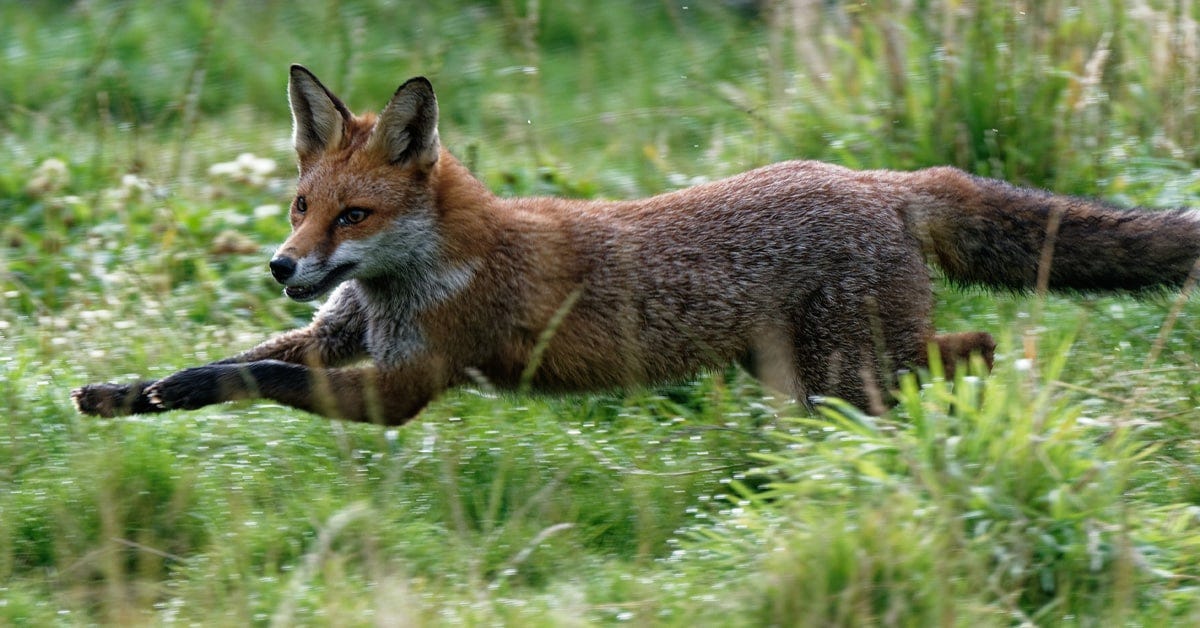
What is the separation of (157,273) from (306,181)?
218cm

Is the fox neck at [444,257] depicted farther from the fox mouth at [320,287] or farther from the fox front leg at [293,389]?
the fox front leg at [293,389]

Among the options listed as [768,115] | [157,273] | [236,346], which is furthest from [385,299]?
[768,115]

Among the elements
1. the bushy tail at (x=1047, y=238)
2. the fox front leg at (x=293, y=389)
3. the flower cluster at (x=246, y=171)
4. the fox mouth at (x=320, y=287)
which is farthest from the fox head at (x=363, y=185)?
the flower cluster at (x=246, y=171)

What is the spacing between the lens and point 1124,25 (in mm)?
8312

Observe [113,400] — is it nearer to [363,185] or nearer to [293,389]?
[293,389]

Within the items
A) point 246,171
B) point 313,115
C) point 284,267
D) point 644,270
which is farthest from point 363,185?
point 246,171

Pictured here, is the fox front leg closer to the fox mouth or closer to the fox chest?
the fox chest

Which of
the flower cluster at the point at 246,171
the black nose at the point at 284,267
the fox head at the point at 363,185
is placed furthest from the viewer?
the flower cluster at the point at 246,171

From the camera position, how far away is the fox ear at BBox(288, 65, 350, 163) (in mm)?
5832

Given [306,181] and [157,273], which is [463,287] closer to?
[306,181]

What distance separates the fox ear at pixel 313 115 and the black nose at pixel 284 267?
Result: 28.4 inches

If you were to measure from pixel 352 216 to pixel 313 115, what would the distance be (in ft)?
1.79

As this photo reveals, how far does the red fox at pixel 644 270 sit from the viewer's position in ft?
18.9

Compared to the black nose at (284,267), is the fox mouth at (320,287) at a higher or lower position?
lower
